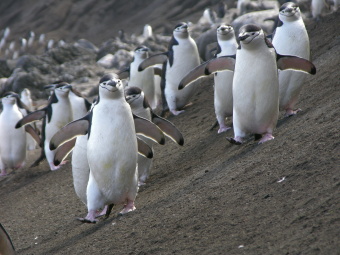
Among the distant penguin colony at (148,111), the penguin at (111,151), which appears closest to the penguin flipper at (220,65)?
the distant penguin colony at (148,111)

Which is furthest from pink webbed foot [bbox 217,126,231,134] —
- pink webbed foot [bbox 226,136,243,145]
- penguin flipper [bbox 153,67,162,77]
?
penguin flipper [bbox 153,67,162,77]

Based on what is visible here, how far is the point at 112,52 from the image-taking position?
24.6 meters

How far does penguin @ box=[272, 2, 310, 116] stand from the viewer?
7.68 metres

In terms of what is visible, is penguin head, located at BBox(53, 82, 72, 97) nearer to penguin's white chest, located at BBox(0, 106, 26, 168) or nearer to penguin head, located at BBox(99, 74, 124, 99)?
penguin's white chest, located at BBox(0, 106, 26, 168)

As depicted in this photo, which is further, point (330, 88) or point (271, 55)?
point (330, 88)

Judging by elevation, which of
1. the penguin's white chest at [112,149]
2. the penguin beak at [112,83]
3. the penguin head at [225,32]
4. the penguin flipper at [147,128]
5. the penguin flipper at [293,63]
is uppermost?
the penguin beak at [112,83]

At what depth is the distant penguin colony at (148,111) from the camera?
593 centimetres

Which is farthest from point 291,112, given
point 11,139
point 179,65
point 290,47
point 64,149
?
point 11,139

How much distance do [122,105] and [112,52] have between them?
61.8ft

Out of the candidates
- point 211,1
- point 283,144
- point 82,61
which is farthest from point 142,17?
point 283,144

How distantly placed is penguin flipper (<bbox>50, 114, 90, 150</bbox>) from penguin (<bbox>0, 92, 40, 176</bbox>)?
16.4 ft

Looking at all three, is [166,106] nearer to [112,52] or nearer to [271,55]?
[271,55]

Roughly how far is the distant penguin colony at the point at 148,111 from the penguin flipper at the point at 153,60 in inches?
2.2

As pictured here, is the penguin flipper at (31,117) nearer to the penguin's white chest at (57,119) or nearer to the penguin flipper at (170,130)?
the penguin's white chest at (57,119)
